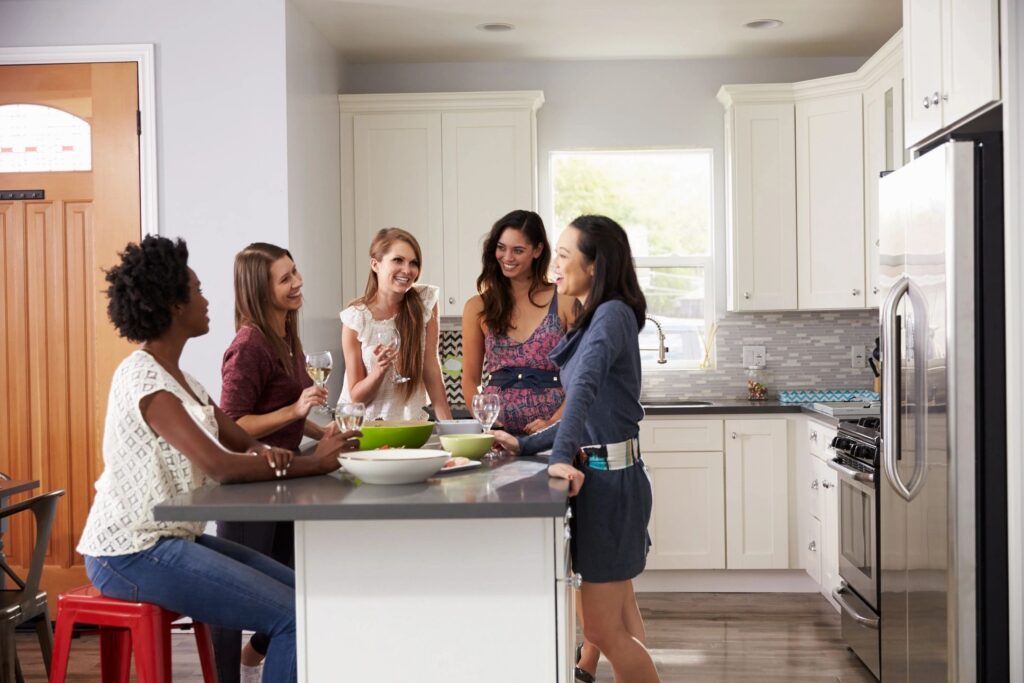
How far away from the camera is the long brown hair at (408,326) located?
11.6 feet

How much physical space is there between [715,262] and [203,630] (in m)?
3.78

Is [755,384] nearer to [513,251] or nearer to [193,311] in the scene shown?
[513,251]

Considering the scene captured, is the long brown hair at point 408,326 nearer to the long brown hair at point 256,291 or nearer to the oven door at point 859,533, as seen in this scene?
the long brown hair at point 256,291

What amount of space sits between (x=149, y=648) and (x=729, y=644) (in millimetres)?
2572

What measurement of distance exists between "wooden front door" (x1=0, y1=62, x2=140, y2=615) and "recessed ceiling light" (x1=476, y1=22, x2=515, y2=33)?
1.66 m

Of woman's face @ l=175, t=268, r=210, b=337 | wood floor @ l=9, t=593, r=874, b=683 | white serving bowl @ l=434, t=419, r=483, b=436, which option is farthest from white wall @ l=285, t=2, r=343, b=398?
woman's face @ l=175, t=268, r=210, b=337

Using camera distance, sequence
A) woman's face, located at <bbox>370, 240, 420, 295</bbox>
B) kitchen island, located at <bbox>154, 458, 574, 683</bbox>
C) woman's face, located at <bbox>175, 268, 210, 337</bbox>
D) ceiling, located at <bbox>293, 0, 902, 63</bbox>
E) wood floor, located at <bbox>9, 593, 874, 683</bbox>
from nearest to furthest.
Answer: kitchen island, located at <bbox>154, 458, 574, 683</bbox>, woman's face, located at <bbox>175, 268, 210, 337</bbox>, woman's face, located at <bbox>370, 240, 420, 295</bbox>, wood floor, located at <bbox>9, 593, 874, 683</bbox>, ceiling, located at <bbox>293, 0, 902, 63</bbox>

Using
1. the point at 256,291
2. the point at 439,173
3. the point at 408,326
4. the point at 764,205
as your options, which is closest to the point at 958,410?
the point at 408,326

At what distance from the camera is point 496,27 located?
4883 millimetres

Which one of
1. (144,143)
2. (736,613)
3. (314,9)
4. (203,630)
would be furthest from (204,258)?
(736,613)

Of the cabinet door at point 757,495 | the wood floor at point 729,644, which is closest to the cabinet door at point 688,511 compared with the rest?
the cabinet door at point 757,495

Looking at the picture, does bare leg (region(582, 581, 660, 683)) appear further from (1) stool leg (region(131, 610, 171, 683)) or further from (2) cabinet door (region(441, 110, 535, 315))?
(2) cabinet door (region(441, 110, 535, 315))

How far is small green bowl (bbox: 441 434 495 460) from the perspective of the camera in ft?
8.20

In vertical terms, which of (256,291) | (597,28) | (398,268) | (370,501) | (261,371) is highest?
(597,28)
